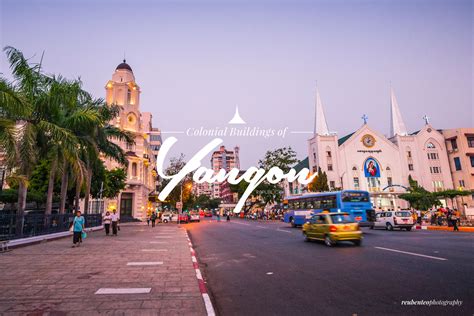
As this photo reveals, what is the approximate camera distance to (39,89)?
15711 mm

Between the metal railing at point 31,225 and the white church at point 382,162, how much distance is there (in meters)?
51.1

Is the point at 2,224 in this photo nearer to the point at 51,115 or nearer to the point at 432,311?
the point at 51,115

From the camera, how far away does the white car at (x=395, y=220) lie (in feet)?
75.8

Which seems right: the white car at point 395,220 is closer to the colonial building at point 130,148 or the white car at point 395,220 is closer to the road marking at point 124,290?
the road marking at point 124,290

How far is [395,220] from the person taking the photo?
76.8ft

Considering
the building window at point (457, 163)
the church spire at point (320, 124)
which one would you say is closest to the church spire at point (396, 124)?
the building window at point (457, 163)

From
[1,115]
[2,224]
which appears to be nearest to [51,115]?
[1,115]


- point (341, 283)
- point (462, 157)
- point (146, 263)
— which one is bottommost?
point (341, 283)

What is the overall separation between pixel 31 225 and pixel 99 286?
37.2 feet

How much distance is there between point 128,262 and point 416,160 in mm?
69716

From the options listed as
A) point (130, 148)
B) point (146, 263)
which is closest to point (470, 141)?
point (130, 148)

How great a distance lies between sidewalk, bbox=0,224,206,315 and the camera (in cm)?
470

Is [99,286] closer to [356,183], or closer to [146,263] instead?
[146,263]

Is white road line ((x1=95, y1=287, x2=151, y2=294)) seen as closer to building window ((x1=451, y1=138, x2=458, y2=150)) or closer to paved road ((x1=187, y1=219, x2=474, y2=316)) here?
paved road ((x1=187, y1=219, x2=474, y2=316))
